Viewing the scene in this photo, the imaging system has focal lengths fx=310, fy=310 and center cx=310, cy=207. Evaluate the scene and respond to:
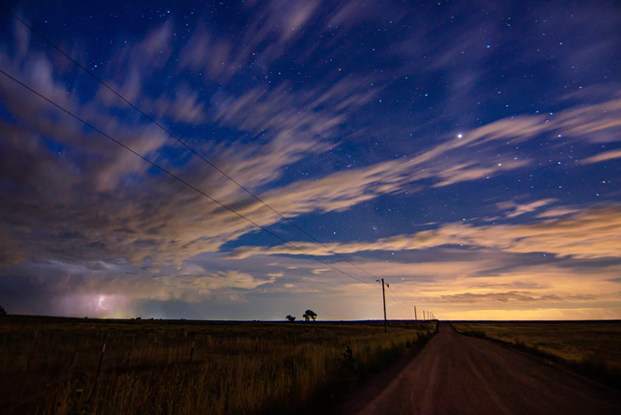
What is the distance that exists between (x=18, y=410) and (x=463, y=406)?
11.0 meters

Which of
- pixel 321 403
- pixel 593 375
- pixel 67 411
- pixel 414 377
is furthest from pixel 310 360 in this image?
pixel 593 375

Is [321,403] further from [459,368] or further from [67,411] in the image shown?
[459,368]

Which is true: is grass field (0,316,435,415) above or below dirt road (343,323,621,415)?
above

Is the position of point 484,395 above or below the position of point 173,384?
below

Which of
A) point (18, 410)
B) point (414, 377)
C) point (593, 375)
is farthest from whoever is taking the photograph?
point (593, 375)

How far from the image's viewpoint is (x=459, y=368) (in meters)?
15.0

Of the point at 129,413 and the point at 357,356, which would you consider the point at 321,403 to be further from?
the point at 357,356

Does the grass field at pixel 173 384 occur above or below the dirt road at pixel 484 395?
above

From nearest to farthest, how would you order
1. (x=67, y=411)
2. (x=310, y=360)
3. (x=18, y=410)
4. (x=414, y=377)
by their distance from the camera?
(x=67, y=411) < (x=18, y=410) < (x=310, y=360) < (x=414, y=377)

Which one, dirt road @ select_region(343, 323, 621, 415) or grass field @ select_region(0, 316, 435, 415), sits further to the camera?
dirt road @ select_region(343, 323, 621, 415)

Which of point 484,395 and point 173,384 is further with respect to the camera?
point 484,395

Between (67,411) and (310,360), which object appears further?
(310,360)

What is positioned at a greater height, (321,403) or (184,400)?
(184,400)

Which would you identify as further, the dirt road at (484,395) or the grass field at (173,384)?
the dirt road at (484,395)
